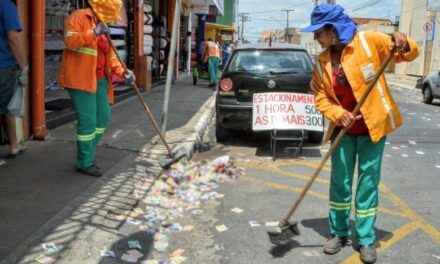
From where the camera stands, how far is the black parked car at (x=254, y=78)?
8.09 metres

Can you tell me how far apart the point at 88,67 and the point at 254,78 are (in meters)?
3.27

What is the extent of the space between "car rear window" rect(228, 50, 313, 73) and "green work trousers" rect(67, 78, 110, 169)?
297 centimetres

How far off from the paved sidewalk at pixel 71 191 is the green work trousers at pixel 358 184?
1798mm

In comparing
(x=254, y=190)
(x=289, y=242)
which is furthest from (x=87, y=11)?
(x=289, y=242)

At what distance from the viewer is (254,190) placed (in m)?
6.01

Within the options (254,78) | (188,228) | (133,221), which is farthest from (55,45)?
(188,228)

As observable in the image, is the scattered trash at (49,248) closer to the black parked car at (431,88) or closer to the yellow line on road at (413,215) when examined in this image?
the yellow line on road at (413,215)

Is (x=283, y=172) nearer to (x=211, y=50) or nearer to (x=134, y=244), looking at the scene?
(x=134, y=244)

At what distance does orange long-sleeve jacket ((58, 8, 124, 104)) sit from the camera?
5371mm

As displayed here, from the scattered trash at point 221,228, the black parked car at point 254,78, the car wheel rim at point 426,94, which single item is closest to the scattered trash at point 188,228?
the scattered trash at point 221,228

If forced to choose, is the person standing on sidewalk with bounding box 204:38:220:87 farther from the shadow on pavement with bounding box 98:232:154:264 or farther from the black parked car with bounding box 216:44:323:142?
the shadow on pavement with bounding box 98:232:154:264

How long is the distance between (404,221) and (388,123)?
Answer: 1.41 meters

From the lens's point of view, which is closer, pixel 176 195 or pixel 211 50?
pixel 176 195

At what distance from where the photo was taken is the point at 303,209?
209 inches
